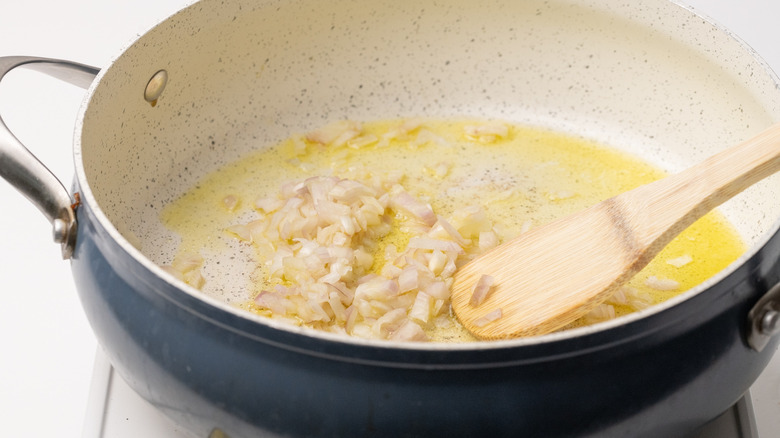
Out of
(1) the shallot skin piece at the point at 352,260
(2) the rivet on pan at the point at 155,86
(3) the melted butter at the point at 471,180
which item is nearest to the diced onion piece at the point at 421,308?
(1) the shallot skin piece at the point at 352,260

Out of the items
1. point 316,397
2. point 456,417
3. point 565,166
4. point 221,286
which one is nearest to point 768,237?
point 456,417

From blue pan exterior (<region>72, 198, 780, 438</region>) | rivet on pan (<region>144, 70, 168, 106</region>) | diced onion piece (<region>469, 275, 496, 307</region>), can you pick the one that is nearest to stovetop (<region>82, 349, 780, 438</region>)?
blue pan exterior (<region>72, 198, 780, 438</region>)

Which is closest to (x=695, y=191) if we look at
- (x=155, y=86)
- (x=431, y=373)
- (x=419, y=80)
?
(x=431, y=373)

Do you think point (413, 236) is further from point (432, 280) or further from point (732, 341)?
point (732, 341)

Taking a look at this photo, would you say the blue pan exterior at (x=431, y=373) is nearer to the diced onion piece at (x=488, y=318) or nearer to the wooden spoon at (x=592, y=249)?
the wooden spoon at (x=592, y=249)

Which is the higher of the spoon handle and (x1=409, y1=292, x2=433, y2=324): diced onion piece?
the spoon handle

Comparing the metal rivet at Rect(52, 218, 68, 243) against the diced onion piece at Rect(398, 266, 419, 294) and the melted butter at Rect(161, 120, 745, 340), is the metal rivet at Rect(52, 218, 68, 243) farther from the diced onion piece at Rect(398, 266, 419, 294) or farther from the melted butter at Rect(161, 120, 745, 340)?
the diced onion piece at Rect(398, 266, 419, 294)

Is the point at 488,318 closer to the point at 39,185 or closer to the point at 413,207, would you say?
the point at 413,207
